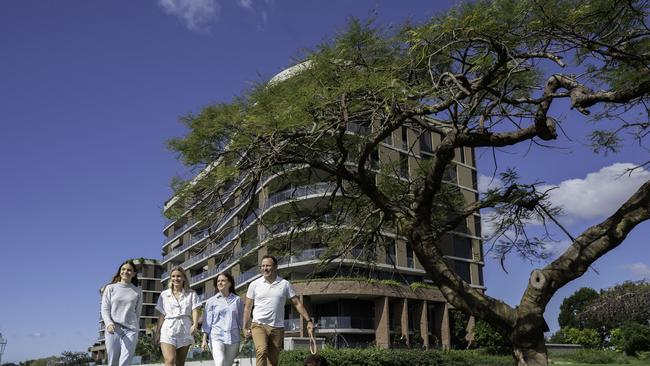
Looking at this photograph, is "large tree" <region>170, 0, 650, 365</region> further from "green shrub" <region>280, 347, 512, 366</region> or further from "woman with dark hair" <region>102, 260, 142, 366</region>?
"green shrub" <region>280, 347, 512, 366</region>

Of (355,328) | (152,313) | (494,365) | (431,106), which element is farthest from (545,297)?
(152,313)

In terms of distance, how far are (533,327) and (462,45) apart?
4.55 metres

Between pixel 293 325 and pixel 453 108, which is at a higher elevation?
pixel 453 108

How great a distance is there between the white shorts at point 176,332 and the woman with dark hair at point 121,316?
0.34 meters

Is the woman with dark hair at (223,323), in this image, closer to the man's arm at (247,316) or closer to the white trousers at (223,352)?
the white trousers at (223,352)

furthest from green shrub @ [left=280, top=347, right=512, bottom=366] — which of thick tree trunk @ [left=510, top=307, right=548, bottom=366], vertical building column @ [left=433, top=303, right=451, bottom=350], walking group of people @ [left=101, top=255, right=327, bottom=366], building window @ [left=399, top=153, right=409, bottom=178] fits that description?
vertical building column @ [left=433, top=303, right=451, bottom=350]

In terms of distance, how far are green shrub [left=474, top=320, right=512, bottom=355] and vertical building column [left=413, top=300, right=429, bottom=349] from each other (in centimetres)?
489

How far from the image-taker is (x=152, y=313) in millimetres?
90688

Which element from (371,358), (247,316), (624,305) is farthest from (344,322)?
(247,316)

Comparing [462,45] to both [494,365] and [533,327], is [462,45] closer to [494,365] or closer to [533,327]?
[533,327]

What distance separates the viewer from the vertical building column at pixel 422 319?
44750mm

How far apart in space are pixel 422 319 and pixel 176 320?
39.4 meters

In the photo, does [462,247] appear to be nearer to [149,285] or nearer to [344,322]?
[344,322]

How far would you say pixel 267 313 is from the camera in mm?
7801
